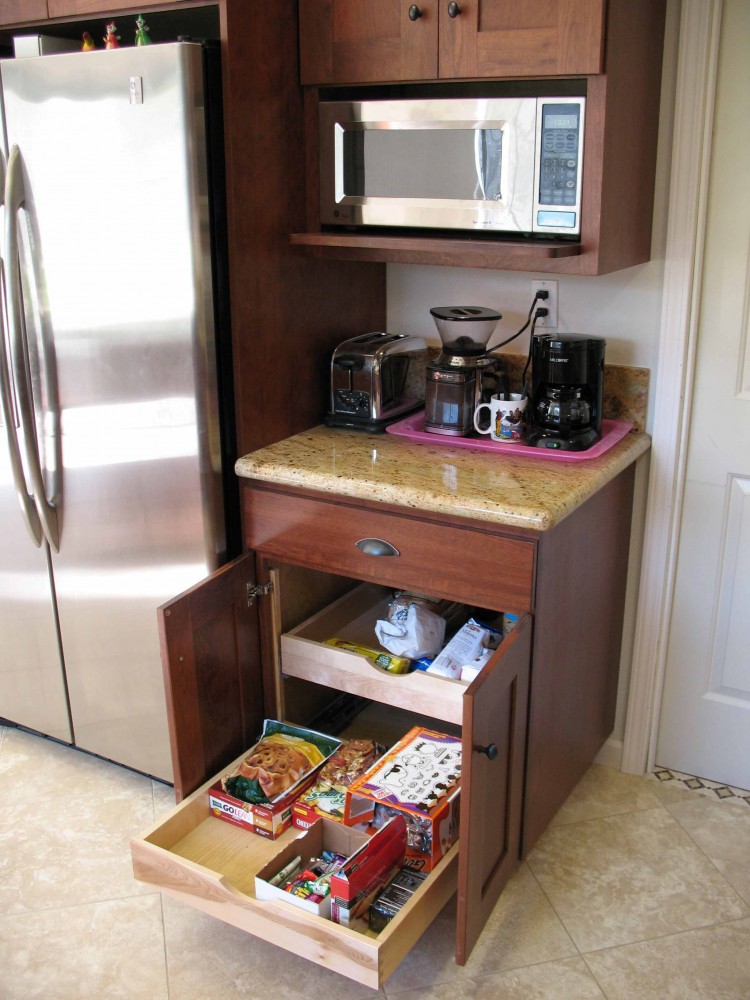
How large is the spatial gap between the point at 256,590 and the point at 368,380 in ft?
1.69

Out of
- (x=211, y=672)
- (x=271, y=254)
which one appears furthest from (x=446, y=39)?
(x=211, y=672)

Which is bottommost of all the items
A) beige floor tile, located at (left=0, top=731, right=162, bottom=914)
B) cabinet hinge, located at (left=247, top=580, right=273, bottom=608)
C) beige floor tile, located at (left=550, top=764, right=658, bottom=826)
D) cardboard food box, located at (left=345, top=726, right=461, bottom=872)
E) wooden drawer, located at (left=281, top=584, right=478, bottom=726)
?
beige floor tile, located at (left=0, top=731, right=162, bottom=914)

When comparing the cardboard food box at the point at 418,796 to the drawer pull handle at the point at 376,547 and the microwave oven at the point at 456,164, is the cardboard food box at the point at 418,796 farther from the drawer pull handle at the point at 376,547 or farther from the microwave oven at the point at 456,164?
the microwave oven at the point at 456,164

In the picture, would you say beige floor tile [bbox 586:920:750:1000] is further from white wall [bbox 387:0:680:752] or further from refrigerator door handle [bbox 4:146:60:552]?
refrigerator door handle [bbox 4:146:60:552]

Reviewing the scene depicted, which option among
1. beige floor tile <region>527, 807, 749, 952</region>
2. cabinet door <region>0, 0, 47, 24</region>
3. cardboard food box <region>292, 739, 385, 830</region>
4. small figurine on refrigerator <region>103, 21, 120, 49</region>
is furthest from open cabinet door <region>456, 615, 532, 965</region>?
cabinet door <region>0, 0, 47, 24</region>

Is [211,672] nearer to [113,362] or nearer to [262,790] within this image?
[262,790]

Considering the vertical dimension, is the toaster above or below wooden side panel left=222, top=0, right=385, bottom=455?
below

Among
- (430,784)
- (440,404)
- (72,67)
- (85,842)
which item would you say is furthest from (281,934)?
(72,67)

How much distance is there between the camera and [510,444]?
2.03 meters

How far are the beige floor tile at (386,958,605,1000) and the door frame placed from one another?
0.70 m

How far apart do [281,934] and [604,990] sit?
0.59 meters

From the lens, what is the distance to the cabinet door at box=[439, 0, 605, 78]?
1.67 metres

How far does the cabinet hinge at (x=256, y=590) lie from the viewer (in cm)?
206

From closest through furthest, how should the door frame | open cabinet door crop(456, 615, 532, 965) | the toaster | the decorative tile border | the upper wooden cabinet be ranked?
open cabinet door crop(456, 615, 532, 965) < the upper wooden cabinet < the door frame < the toaster < the decorative tile border
